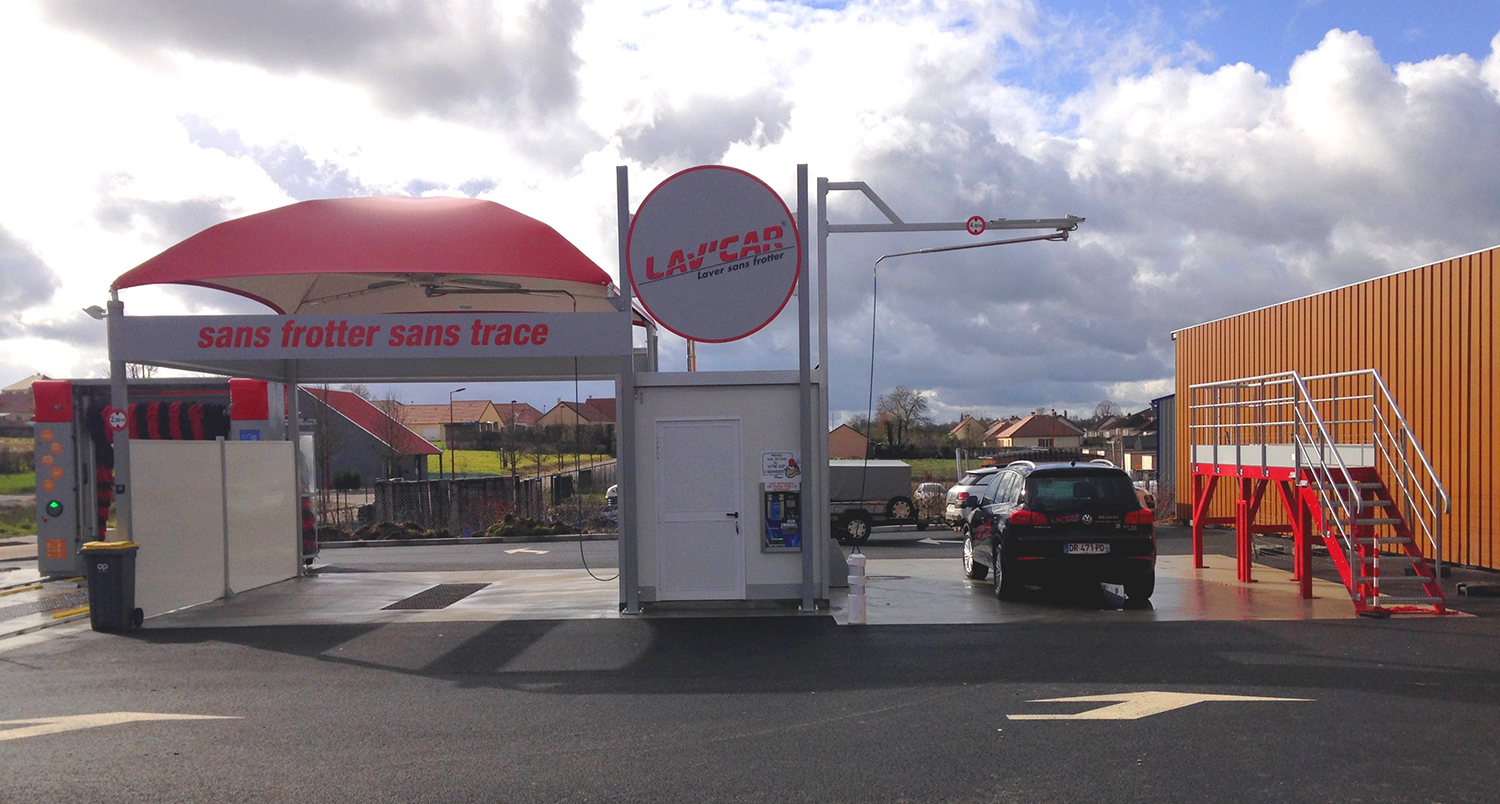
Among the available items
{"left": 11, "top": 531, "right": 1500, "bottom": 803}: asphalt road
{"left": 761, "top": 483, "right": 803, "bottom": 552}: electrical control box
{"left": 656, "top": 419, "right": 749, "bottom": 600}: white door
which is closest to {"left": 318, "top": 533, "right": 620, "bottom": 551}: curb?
{"left": 656, "top": 419, "right": 749, "bottom": 600}: white door

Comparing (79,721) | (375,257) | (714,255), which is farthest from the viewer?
(375,257)

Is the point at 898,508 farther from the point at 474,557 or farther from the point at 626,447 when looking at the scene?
the point at 626,447

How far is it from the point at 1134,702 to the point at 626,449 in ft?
19.6

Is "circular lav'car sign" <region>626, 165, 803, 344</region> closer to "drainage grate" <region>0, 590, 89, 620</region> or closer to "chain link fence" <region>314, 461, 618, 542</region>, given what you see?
"drainage grate" <region>0, 590, 89, 620</region>

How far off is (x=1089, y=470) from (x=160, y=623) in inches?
412

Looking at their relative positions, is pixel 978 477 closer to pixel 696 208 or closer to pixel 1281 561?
pixel 1281 561

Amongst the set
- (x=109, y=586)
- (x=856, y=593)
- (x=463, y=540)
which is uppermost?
(x=109, y=586)

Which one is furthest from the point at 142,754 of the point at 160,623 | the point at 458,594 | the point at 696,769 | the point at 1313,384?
the point at 1313,384

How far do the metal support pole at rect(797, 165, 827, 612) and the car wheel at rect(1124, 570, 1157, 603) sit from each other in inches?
146

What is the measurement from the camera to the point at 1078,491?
466 inches

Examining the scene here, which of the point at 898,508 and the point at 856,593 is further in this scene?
the point at 898,508

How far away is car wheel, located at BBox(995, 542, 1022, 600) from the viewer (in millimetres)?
11836

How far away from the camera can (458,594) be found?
520 inches

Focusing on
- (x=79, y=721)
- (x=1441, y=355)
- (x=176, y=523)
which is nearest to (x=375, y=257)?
(x=176, y=523)
